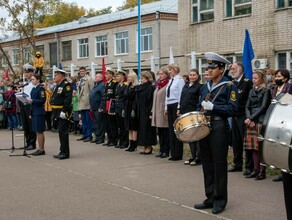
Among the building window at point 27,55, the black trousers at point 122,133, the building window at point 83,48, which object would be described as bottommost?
the black trousers at point 122,133

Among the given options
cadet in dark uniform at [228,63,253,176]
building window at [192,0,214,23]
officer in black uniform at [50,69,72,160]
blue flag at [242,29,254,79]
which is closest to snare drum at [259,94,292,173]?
cadet in dark uniform at [228,63,253,176]

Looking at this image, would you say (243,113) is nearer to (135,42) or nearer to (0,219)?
(0,219)

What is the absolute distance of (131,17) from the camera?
3494cm

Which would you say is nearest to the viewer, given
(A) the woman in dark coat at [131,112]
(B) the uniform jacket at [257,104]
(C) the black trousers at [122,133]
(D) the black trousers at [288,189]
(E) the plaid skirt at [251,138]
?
(D) the black trousers at [288,189]

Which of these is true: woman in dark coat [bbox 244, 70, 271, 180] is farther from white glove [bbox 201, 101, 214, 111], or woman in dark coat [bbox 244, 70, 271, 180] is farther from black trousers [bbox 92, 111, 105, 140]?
black trousers [bbox 92, 111, 105, 140]

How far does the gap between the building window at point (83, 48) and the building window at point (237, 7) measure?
1982 cm

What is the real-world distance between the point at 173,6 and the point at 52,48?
14.5m

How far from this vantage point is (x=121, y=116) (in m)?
12.8

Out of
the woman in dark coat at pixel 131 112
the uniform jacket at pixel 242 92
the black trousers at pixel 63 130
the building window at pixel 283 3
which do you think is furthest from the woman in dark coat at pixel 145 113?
the building window at pixel 283 3

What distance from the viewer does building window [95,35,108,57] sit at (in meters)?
38.2

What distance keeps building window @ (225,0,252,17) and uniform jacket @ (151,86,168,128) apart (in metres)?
11.5

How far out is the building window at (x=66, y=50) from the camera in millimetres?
42406

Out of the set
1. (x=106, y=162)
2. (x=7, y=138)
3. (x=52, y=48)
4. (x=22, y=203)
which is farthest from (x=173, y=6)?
(x=22, y=203)

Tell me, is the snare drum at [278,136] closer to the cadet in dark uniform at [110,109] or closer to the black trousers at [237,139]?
the black trousers at [237,139]
